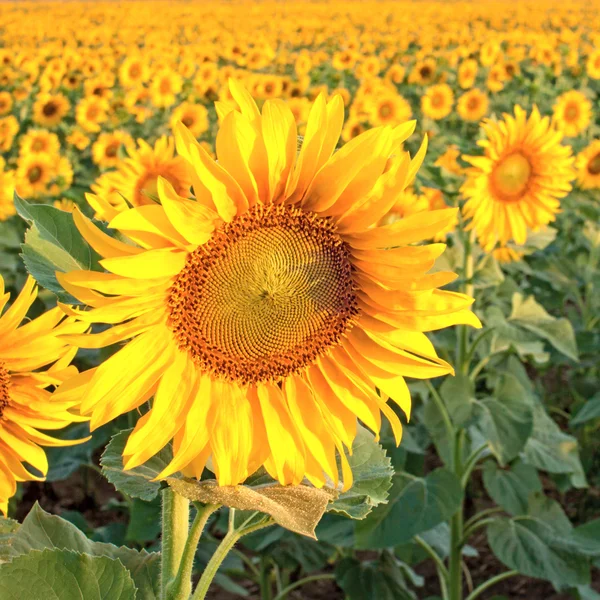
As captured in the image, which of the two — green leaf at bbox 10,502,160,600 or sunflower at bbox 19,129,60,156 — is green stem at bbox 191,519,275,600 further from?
sunflower at bbox 19,129,60,156

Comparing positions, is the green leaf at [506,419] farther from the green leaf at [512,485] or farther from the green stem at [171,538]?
the green stem at [171,538]

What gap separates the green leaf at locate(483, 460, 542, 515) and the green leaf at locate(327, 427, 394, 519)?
1.99 metres

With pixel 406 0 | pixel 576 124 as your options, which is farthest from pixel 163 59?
pixel 406 0

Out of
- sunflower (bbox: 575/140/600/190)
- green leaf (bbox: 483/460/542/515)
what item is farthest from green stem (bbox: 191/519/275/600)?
sunflower (bbox: 575/140/600/190)

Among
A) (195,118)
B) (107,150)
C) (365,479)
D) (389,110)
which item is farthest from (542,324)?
(195,118)

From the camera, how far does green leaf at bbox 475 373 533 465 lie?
285cm

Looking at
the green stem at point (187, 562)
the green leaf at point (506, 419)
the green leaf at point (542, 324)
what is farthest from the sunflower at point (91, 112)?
the green stem at point (187, 562)

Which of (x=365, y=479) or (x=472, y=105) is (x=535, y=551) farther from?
(x=472, y=105)

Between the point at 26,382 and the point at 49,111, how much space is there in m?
7.48

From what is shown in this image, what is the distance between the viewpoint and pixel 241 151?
1.03 meters

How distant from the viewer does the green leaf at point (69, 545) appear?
121 cm

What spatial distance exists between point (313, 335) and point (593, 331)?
10.6 ft

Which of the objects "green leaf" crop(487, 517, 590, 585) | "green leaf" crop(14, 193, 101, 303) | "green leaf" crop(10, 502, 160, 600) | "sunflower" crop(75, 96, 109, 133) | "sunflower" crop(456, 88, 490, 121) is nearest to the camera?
"green leaf" crop(14, 193, 101, 303)

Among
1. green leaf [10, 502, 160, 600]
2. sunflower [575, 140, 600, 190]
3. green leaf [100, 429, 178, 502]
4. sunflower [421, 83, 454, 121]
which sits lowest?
green leaf [10, 502, 160, 600]
